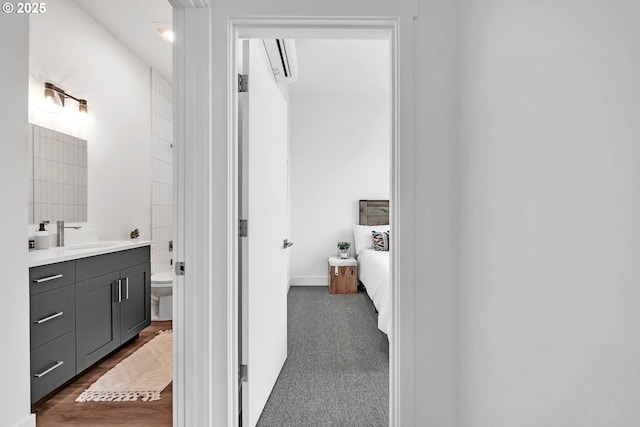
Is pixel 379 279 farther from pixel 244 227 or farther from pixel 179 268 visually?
pixel 179 268

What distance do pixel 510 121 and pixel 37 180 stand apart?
2997 millimetres

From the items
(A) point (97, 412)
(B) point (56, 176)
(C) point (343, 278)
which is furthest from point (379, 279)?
(B) point (56, 176)

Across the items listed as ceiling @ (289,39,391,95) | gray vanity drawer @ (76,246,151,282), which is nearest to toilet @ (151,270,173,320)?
gray vanity drawer @ (76,246,151,282)

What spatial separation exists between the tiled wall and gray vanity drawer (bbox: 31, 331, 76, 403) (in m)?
1.84

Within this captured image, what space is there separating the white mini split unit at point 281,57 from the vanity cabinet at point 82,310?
187 centimetres

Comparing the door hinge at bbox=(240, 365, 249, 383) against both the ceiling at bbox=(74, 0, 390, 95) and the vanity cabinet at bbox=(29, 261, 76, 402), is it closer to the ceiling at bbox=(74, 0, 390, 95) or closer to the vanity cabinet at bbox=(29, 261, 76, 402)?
the vanity cabinet at bbox=(29, 261, 76, 402)

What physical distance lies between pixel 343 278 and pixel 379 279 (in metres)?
1.56

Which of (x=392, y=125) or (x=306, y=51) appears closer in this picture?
(x=392, y=125)

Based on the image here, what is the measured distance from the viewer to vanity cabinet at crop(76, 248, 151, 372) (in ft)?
7.77

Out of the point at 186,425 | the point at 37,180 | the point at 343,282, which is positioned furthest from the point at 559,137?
the point at 343,282

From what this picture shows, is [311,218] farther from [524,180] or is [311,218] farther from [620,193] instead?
[620,193]

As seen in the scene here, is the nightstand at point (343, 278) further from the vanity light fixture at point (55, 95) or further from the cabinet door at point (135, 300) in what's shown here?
the vanity light fixture at point (55, 95)

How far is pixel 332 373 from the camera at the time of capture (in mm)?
Result: 2498

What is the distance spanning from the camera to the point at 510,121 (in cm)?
115
